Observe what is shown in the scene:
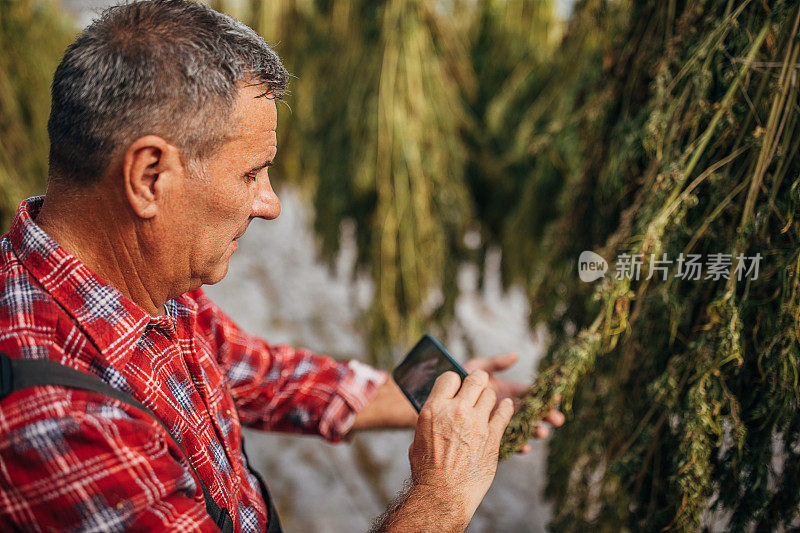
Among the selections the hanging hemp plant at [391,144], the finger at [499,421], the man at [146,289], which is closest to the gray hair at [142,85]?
the man at [146,289]

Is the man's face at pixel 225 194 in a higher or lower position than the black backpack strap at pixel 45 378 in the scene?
higher

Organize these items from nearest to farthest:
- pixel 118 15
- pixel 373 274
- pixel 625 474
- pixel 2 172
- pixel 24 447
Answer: pixel 24 447 → pixel 118 15 → pixel 625 474 → pixel 2 172 → pixel 373 274

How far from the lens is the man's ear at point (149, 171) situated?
680 millimetres

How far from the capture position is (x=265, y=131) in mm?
779

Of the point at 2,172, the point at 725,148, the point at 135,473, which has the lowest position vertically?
the point at 135,473

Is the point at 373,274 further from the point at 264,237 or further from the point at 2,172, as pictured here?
the point at 264,237

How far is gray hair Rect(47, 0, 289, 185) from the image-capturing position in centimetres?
68

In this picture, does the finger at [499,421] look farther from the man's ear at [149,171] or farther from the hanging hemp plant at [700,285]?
the man's ear at [149,171]

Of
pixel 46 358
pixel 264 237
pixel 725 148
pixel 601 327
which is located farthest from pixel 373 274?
pixel 264 237

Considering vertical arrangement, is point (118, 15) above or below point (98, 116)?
above

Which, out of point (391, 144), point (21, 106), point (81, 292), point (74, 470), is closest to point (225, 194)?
point (81, 292)

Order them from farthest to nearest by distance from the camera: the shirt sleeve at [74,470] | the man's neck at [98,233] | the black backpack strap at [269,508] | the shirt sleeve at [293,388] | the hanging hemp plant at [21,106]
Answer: the hanging hemp plant at [21,106] < the shirt sleeve at [293,388] < the black backpack strap at [269,508] < the man's neck at [98,233] < the shirt sleeve at [74,470]

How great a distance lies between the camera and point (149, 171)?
701 millimetres

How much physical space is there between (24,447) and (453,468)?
52 cm
